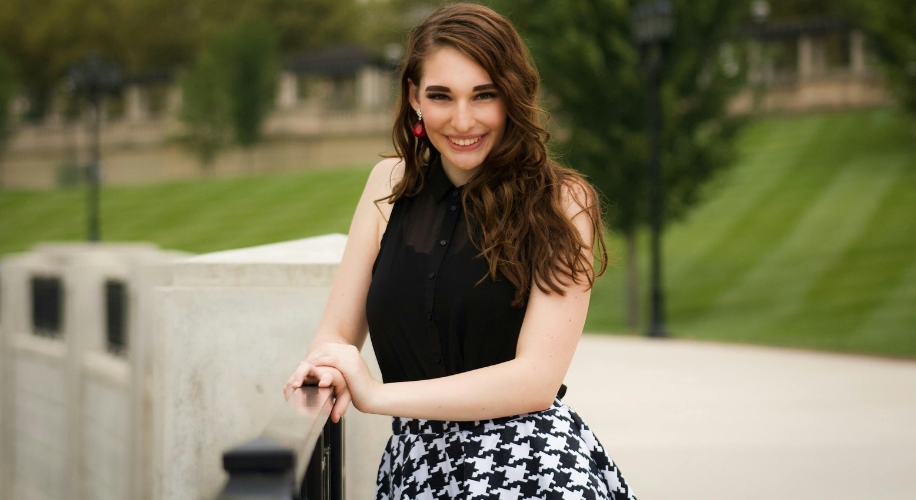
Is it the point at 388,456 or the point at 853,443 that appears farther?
the point at 853,443

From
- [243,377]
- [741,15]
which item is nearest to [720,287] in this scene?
[741,15]

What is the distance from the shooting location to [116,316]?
51.6 feet

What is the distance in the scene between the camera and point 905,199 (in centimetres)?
2823

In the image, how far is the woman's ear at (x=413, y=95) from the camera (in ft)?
8.55

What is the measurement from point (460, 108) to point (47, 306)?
18528mm

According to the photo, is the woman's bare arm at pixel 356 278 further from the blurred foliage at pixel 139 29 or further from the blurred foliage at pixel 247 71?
the blurred foliage at pixel 139 29

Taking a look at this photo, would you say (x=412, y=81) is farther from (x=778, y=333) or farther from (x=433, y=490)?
(x=778, y=333)

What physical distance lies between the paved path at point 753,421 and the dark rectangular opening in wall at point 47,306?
413 inches

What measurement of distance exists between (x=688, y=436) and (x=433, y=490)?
17.5ft

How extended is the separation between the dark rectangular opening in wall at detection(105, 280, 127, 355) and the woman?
13.2 metres

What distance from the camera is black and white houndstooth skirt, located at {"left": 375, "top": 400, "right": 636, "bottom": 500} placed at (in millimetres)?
2260

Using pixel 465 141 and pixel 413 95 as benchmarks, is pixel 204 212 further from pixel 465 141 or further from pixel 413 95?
pixel 465 141

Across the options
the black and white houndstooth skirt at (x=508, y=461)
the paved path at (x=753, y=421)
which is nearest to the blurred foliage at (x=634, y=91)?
the paved path at (x=753, y=421)

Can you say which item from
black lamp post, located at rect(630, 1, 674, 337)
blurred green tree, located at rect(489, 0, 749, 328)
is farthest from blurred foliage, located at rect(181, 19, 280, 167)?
black lamp post, located at rect(630, 1, 674, 337)
